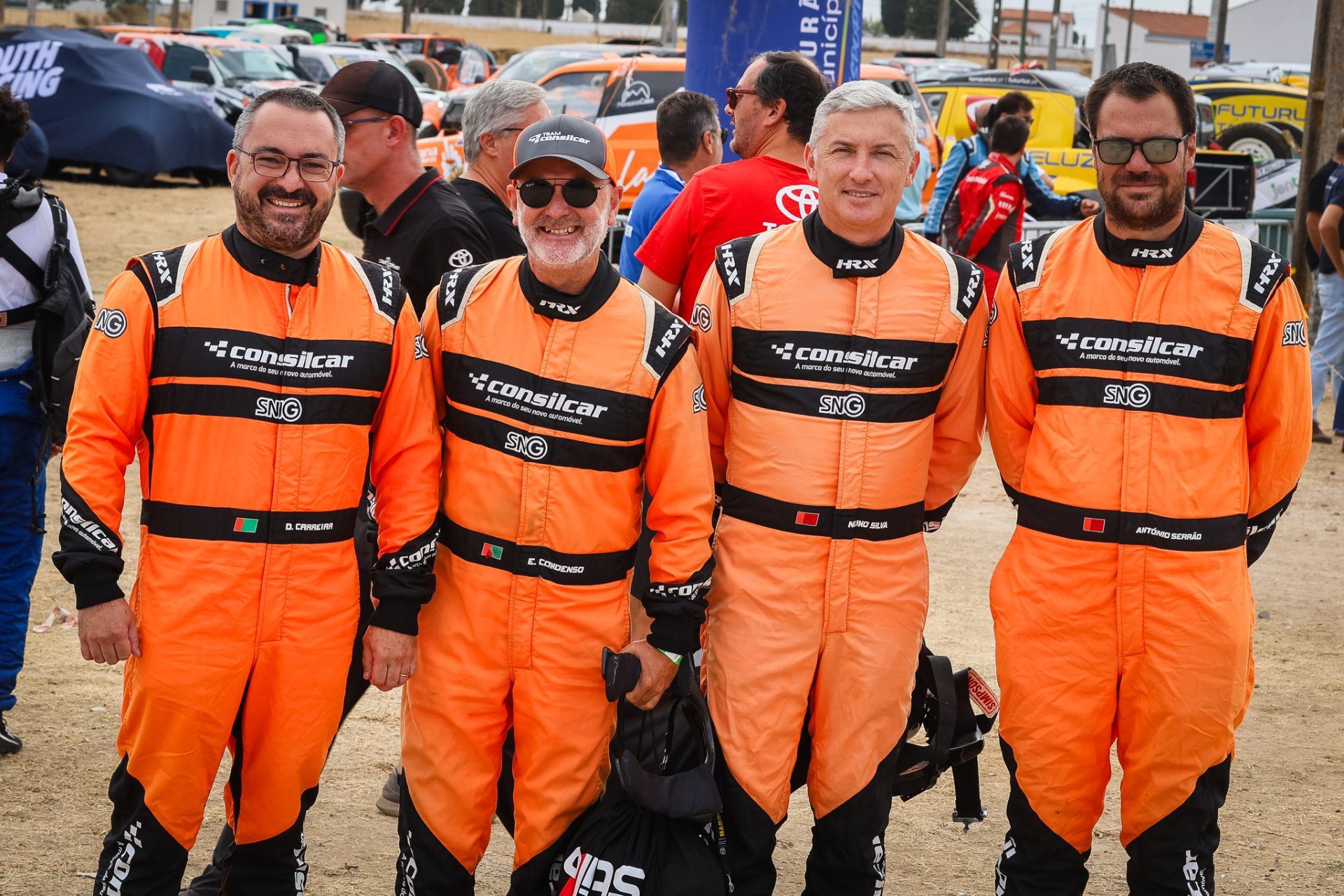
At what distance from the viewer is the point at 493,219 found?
14.6ft

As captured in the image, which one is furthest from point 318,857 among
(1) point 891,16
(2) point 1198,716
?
(1) point 891,16

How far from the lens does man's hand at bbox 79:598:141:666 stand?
3.13m

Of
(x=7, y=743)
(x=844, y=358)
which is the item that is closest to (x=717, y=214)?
(x=844, y=358)

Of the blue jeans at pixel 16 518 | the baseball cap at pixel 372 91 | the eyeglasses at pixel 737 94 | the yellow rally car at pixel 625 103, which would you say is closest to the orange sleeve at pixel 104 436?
the baseball cap at pixel 372 91

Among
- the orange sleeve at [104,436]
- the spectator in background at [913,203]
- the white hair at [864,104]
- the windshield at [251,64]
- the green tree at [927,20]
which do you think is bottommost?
the orange sleeve at [104,436]

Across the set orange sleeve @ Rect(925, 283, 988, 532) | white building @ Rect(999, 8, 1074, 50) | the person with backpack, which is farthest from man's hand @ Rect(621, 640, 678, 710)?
white building @ Rect(999, 8, 1074, 50)

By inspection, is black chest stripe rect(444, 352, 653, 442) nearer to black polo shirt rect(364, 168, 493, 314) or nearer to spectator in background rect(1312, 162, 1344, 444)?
black polo shirt rect(364, 168, 493, 314)

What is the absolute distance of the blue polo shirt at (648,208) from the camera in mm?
5824

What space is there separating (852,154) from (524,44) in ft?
210

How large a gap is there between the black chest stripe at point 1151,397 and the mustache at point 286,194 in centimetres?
189

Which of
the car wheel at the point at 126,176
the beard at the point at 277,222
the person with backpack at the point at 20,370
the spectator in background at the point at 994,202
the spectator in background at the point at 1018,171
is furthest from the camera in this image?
the car wheel at the point at 126,176

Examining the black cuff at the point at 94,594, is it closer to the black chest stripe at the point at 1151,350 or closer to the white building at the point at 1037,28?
the black chest stripe at the point at 1151,350

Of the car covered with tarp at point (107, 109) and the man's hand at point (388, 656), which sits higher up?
the car covered with tarp at point (107, 109)

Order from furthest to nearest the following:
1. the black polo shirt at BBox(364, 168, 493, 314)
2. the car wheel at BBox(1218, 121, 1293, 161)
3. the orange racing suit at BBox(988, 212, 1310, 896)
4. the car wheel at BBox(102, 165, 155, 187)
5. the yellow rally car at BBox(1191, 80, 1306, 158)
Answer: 1. the yellow rally car at BBox(1191, 80, 1306, 158)
2. the car wheel at BBox(1218, 121, 1293, 161)
3. the car wheel at BBox(102, 165, 155, 187)
4. the black polo shirt at BBox(364, 168, 493, 314)
5. the orange racing suit at BBox(988, 212, 1310, 896)
